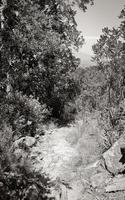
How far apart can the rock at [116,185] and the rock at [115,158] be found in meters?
0.39

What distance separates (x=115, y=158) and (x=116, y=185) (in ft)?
3.28

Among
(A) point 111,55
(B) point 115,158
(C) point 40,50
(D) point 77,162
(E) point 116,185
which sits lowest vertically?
(E) point 116,185

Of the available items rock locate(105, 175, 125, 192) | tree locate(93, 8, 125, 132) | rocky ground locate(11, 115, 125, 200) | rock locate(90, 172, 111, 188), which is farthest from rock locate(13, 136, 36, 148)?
tree locate(93, 8, 125, 132)

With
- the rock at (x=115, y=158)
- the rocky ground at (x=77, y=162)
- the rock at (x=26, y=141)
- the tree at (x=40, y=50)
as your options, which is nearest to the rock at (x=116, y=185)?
the rocky ground at (x=77, y=162)

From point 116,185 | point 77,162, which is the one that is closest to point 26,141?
point 77,162

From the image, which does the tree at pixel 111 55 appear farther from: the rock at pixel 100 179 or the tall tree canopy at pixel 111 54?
the rock at pixel 100 179

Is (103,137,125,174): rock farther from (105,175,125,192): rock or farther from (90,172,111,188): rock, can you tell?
(105,175,125,192): rock

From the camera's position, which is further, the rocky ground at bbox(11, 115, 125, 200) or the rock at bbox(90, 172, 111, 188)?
the rock at bbox(90, 172, 111, 188)

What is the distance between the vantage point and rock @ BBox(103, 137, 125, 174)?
5.91 meters

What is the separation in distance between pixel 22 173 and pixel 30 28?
679 cm

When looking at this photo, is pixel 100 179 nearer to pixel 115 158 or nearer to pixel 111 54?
pixel 115 158

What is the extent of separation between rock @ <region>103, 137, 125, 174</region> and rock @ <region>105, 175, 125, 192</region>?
39cm

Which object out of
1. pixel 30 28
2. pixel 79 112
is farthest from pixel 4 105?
pixel 79 112

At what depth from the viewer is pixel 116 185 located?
520 cm
